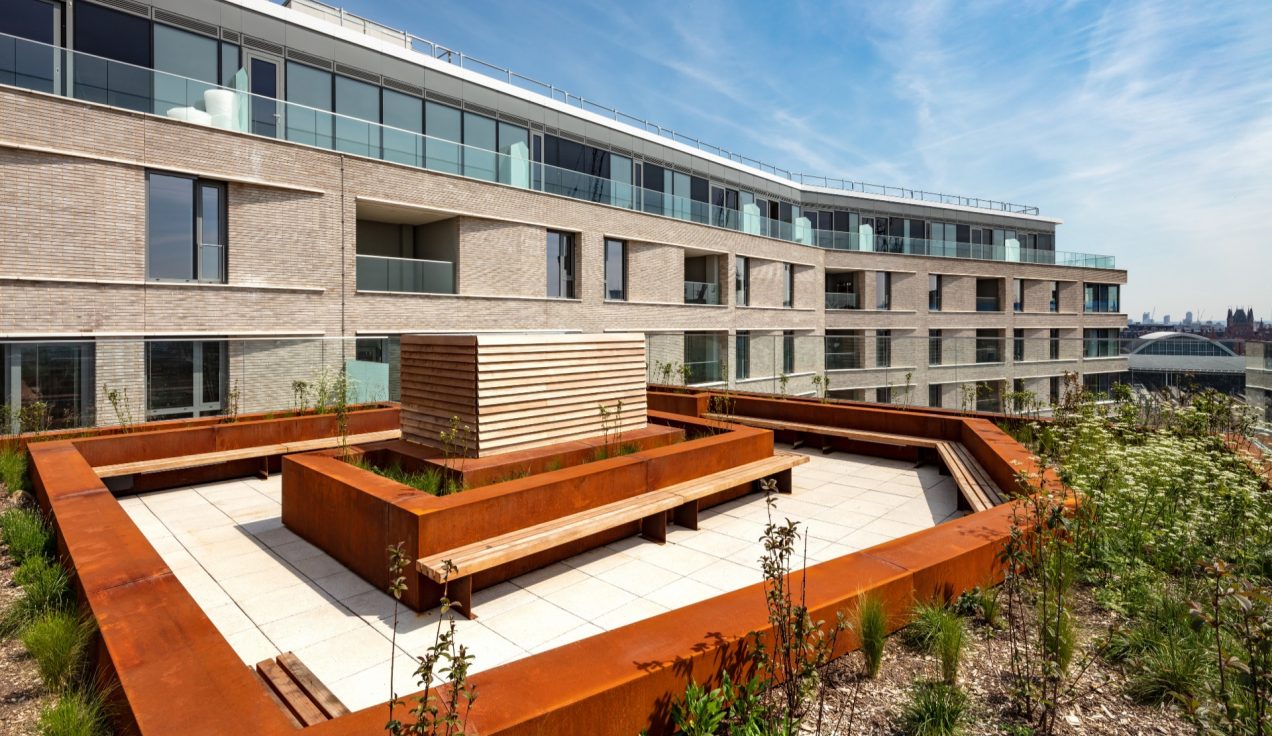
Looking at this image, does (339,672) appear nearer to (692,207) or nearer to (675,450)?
(675,450)

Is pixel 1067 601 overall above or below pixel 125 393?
below

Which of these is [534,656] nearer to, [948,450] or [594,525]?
[594,525]

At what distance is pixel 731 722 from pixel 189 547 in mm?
6309

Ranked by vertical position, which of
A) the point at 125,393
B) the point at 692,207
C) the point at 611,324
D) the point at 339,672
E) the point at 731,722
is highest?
the point at 692,207

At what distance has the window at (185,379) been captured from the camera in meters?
12.0

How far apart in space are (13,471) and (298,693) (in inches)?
289

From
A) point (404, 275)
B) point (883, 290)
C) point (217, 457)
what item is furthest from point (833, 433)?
point (883, 290)

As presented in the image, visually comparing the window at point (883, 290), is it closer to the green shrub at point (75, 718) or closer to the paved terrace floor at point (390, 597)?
the paved terrace floor at point (390, 597)

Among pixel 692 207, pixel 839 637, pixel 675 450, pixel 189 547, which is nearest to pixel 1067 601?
pixel 839 637

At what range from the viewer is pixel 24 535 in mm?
5613

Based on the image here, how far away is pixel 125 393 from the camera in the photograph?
11242 mm

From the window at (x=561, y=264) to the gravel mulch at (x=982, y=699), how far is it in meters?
20.0

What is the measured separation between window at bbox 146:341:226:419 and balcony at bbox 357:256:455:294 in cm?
624

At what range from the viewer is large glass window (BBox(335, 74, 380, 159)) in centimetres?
1778
